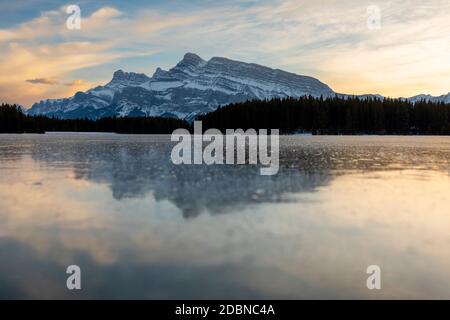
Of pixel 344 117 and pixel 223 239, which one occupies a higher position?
pixel 344 117

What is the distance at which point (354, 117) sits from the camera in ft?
592

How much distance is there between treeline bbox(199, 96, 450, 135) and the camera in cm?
18100

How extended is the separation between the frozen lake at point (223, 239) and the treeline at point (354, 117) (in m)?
164

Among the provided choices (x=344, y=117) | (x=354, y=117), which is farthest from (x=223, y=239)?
(x=344, y=117)

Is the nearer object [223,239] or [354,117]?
[223,239]

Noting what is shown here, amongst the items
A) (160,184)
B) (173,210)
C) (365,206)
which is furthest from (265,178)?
(173,210)

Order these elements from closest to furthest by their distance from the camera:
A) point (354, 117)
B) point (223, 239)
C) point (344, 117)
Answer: point (223, 239) → point (354, 117) → point (344, 117)

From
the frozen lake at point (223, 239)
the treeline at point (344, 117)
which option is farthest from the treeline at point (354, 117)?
the frozen lake at point (223, 239)

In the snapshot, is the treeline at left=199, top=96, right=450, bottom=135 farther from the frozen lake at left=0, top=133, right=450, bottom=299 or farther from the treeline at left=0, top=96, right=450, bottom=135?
the frozen lake at left=0, top=133, right=450, bottom=299

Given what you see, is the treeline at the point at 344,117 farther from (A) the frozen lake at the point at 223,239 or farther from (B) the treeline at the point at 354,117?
(A) the frozen lake at the point at 223,239

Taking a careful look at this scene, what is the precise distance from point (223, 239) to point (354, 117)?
7064 inches

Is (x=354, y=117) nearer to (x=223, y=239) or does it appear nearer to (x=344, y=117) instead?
(x=344, y=117)

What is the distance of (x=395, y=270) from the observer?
8633 mm
